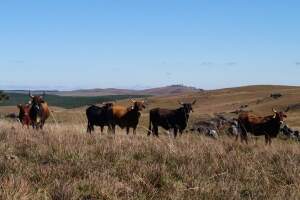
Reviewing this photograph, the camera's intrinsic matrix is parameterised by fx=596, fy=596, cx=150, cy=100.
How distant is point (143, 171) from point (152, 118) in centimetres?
1868

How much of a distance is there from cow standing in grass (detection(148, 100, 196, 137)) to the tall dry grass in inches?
544

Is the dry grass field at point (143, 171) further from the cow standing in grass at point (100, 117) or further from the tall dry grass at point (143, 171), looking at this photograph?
the cow standing in grass at point (100, 117)

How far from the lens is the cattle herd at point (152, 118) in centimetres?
2489

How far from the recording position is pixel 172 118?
26.3 meters

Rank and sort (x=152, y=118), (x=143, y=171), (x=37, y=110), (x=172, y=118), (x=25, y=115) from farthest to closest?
1. (x=152, y=118)
2. (x=25, y=115)
3. (x=172, y=118)
4. (x=37, y=110)
5. (x=143, y=171)

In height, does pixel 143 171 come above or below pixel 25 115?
above

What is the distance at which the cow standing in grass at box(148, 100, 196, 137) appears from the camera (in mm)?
25759

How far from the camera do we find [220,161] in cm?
A: 987

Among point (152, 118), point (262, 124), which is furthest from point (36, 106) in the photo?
point (262, 124)

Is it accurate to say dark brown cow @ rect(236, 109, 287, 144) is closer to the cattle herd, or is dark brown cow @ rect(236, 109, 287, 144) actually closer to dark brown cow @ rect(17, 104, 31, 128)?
the cattle herd

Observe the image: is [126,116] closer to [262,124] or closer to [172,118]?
[172,118]

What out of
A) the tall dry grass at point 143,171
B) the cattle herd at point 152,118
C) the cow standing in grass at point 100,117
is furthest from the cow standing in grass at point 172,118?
the tall dry grass at point 143,171

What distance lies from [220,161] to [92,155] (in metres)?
2.17

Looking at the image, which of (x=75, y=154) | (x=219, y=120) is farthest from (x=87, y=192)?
(x=219, y=120)
